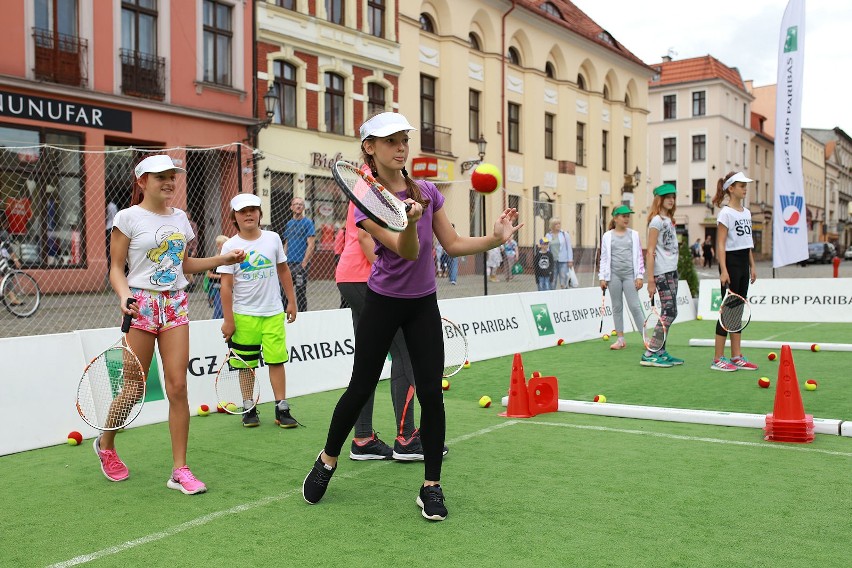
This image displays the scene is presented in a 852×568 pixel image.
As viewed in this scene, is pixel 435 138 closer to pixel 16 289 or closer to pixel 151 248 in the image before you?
pixel 16 289

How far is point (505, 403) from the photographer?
7648mm

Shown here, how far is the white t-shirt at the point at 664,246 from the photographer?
Result: 9953mm

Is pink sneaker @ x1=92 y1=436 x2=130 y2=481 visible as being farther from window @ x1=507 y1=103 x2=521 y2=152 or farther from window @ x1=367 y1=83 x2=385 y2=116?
window @ x1=507 y1=103 x2=521 y2=152

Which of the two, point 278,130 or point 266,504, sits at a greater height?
point 278,130

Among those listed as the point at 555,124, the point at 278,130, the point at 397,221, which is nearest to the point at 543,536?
the point at 397,221

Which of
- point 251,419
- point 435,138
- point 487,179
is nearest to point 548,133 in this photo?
point 435,138

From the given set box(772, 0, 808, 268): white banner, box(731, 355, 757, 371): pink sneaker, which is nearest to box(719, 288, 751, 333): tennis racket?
box(731, 355, 757, 371): pink sneaker

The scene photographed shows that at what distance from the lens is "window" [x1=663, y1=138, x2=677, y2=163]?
221ft

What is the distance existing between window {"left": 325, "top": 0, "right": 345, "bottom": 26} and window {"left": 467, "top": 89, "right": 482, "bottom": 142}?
7546mm

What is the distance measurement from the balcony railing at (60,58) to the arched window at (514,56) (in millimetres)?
20121

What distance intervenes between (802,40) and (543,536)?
13.1 meters

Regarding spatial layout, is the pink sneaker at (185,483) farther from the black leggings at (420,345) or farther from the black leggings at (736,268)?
the black leggings at (736,268)

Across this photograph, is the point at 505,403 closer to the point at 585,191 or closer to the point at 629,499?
the point at 629,499

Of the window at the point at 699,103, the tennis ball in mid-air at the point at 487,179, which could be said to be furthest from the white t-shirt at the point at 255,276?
the window at the point at 699,103
